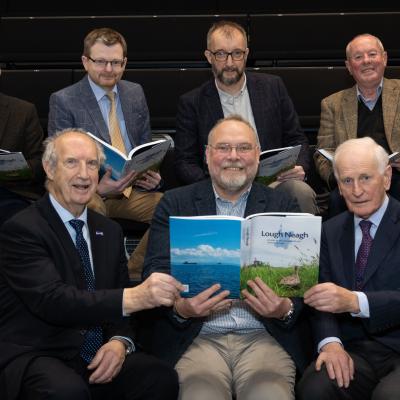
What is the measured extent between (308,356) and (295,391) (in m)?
0.21

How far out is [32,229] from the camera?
2.76m

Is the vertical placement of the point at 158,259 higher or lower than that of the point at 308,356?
higher

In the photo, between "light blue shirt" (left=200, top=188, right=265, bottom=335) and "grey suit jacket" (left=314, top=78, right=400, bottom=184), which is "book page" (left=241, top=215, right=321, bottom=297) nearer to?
"light blue shirt" (left=200, top=188, right=265, bottom=335)

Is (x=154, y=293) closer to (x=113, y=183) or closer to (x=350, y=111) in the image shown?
(x=113, y=183)

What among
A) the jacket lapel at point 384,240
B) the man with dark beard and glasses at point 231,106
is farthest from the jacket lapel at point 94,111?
the jacket lapel at point 384,240

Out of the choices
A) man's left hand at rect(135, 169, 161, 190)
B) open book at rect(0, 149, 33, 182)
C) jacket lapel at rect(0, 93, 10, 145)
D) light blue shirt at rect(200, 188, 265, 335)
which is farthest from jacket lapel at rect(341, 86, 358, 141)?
jacket lapel at rect(0, 93, 10, 145)

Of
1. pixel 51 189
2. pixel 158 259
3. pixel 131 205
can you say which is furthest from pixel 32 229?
pixel 131 205

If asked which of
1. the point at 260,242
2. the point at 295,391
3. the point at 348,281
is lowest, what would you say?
the point at 295,391

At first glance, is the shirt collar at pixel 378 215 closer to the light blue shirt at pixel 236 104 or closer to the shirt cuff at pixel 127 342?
the shirt cuff at pixel 127 342

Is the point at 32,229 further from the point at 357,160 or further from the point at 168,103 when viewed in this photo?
the point at 168,103

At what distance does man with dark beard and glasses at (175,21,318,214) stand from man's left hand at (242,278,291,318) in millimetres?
1498

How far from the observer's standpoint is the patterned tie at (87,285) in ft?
9.39

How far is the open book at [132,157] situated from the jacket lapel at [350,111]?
1158mm

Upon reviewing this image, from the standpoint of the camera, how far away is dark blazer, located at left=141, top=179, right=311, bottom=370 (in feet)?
9.75
